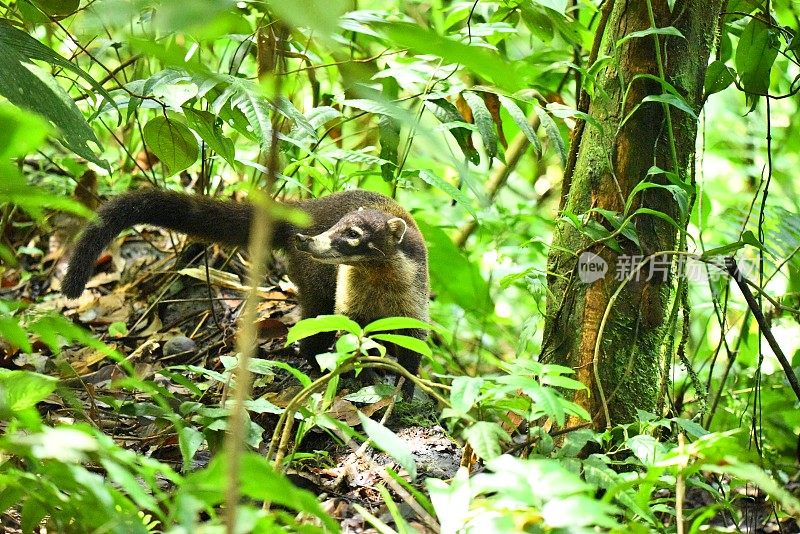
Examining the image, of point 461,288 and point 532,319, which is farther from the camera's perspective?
point 461,288

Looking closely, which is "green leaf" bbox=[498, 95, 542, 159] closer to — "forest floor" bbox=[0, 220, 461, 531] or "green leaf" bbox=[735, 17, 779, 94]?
"green leaf" bbox=[735, 17, 779, 94]

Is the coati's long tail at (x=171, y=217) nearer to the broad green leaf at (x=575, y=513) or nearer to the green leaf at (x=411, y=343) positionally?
the green leaf at (x=411, y=343)

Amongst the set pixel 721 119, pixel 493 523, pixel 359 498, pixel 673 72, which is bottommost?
pixel 359 498

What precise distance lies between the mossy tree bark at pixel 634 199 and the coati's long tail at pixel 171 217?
1860 mm

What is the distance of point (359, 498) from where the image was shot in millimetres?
2727

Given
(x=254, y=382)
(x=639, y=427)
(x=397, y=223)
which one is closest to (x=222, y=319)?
(x=254, y=382)

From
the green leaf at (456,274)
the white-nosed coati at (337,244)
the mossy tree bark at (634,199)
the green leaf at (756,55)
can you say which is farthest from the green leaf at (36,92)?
the green leaf at (456,274)

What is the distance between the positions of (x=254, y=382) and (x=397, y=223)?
1256mm

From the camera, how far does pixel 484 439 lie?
210 centimetres

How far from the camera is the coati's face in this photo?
4215mm

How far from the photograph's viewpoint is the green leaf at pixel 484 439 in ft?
6.81

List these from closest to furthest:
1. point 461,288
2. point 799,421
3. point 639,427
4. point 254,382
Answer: point 639,427 < point 254,382 < point 799,421 < point 461,288

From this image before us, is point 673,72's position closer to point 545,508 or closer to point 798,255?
point 798,255

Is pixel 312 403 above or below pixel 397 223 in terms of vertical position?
below
